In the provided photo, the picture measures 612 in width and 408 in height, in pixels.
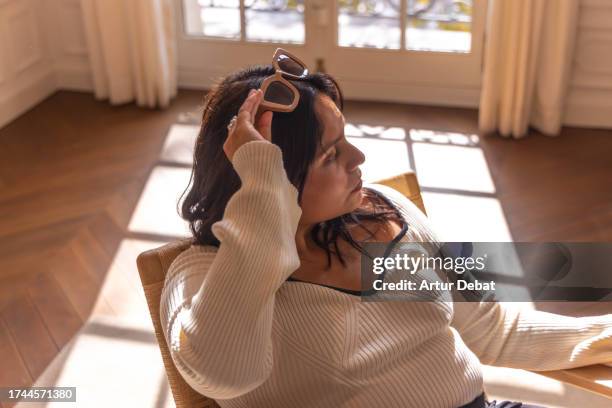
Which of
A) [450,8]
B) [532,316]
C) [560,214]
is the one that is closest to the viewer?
[532,316]

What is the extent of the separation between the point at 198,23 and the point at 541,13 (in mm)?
1815

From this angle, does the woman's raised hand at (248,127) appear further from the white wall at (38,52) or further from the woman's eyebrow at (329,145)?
the white wall at (38,52)

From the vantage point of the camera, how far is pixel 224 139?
1444 mm

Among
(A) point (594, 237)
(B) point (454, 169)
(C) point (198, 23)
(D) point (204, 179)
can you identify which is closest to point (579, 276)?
(A) point (594, 237)

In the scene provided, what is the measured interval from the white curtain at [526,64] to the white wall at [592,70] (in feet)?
0.24

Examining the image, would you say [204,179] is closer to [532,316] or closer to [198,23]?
[532,316]

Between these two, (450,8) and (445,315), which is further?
(450,8)

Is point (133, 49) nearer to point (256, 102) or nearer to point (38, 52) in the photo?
point (38, 52)

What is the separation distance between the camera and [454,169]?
388 cm

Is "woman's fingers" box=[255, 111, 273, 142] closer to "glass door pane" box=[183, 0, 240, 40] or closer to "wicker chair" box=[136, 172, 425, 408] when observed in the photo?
"wicker chair" box=[136, 172, 425, 408]

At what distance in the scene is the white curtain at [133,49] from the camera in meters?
4.46

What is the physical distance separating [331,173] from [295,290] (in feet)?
0.67

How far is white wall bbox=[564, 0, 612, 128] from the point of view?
13.4 feet

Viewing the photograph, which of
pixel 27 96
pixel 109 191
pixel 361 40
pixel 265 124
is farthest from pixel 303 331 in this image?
pixel 27 96
